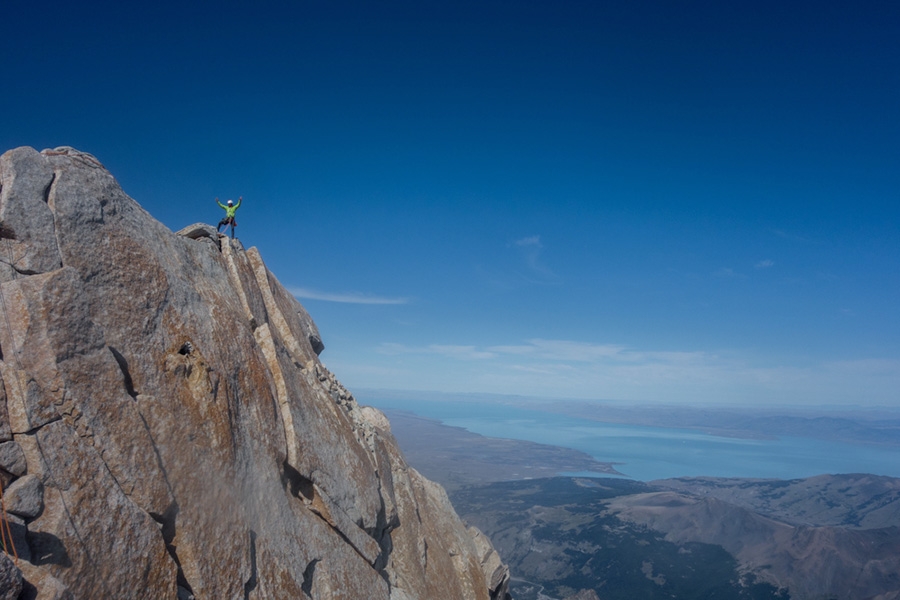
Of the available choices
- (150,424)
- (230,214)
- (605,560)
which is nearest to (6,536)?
(150,424)

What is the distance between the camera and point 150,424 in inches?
431

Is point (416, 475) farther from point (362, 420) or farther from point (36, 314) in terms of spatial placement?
point (36, 314)

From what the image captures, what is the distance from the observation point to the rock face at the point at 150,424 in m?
8.78

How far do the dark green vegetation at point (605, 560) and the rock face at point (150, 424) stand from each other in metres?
123

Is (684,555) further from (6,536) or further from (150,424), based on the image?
(6,536)

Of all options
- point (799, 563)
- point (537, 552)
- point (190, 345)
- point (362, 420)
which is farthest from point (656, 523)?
point (190, 345)

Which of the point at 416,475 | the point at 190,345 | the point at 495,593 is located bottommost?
the point at 495,593

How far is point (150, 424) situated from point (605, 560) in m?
164

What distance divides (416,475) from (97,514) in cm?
2240

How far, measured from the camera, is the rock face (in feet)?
28.8

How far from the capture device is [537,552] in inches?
5822

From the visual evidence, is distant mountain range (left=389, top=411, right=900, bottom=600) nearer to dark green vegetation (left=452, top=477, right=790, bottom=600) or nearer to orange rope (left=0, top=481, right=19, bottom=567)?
dark green vegetation (left=452, top=477, right=790, bottom=600)

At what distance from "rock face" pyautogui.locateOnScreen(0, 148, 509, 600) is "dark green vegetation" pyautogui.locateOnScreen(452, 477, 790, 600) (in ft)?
404

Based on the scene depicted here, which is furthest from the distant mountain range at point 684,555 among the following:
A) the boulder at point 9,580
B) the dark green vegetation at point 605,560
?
the boulder at point 9,580
